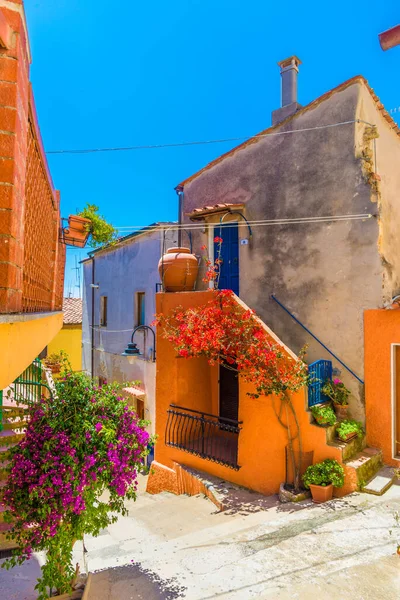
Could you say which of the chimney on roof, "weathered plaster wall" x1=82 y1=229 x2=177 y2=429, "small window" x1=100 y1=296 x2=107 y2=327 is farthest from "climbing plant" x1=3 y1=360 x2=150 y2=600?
"small window" x1=100 y1=296 x2=107 y2=327

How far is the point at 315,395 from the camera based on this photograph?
7.73m

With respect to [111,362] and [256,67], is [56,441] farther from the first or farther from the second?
[256,67]

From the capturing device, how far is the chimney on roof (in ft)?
33.0

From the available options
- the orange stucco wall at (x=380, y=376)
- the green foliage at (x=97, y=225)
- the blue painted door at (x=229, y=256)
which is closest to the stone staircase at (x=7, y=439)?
the green foliage at (x=97, y=225)

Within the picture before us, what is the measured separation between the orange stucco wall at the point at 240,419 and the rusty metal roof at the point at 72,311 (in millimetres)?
14630

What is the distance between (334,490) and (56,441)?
18.2 feet

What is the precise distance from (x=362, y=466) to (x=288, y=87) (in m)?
9.14

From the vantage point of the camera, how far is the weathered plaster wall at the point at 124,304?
13.2 m

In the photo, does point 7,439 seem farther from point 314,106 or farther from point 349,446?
point 314,106

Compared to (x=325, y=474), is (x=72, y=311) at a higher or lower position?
higher

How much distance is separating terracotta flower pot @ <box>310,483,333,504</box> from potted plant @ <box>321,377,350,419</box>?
1580 millimetres

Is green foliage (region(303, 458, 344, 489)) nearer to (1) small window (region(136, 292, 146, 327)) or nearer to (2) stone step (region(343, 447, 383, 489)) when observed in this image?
(2) stone step (region(343, 447, 383, 489))

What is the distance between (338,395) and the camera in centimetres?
792

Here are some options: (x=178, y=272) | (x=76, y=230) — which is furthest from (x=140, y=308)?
(x=76, y=230)
